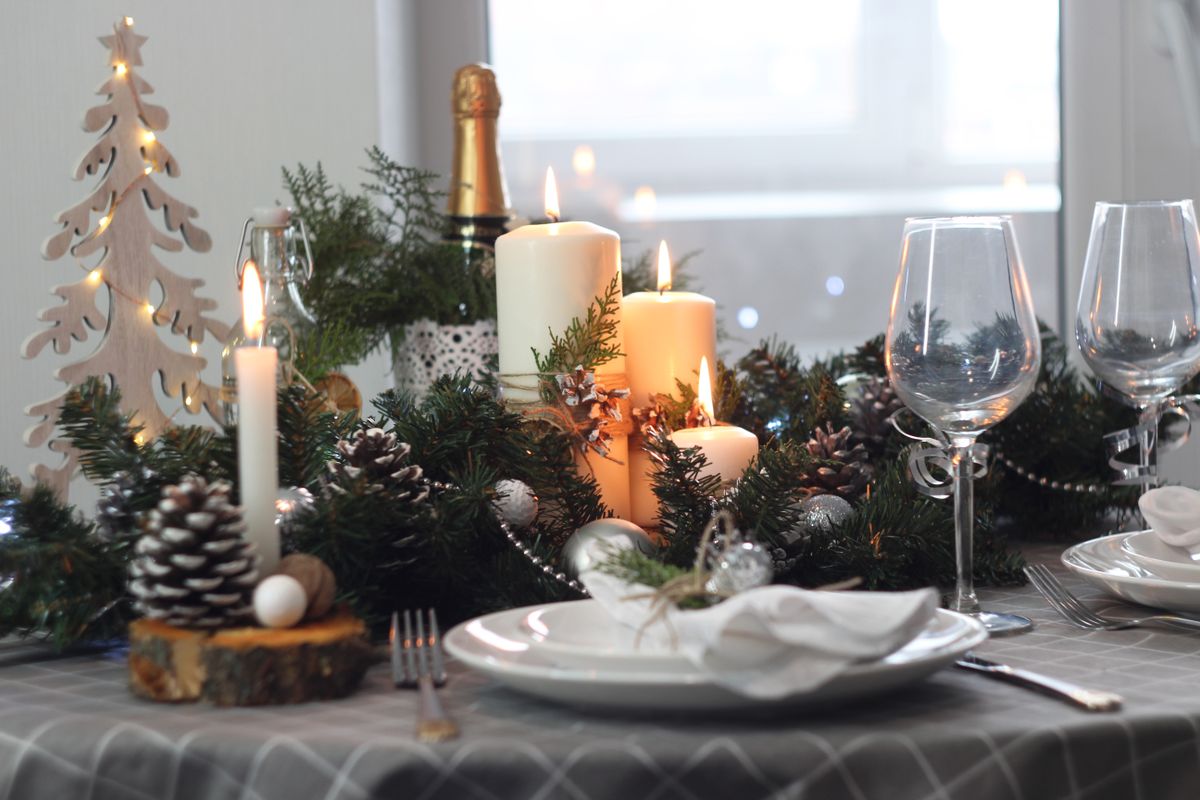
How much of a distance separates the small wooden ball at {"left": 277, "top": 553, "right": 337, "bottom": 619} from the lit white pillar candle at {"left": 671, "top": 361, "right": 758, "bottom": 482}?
0.30 metres

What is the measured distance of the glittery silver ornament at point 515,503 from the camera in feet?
2.65

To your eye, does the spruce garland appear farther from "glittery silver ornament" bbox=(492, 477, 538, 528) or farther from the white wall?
the white wall

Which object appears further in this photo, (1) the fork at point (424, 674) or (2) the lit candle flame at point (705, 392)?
(2) the lit candle flame at point (705, 392)

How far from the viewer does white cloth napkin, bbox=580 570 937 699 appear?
53 centimetres

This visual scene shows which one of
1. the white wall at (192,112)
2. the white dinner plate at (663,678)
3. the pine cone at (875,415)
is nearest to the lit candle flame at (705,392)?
the pine cone at (875,415)

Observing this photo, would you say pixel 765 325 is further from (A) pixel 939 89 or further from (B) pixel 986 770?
(B) pixel 986 770

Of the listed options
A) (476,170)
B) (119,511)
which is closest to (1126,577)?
(119,511)

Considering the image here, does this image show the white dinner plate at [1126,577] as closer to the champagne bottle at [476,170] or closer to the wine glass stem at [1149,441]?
the wine glass stem at [1149,441]

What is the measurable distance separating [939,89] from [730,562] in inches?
64.7

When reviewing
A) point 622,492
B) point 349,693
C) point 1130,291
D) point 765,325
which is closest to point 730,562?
point 349,693

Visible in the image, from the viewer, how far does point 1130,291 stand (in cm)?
91

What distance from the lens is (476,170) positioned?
123 centimetres

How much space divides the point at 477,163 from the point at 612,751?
0.82m

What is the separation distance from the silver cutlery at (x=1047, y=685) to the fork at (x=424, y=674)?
10.9 inches
